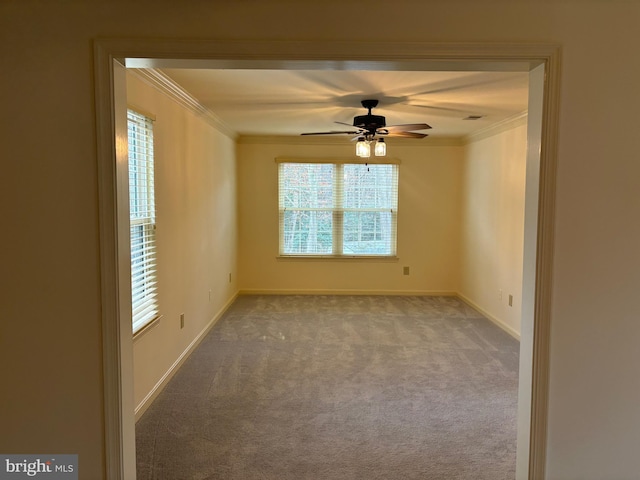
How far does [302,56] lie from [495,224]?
13.7 feet

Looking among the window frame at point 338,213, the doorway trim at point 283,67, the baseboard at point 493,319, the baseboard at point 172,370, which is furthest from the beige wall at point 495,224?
the baseboard at point 172,370

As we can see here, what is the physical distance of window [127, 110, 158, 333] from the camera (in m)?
2.73

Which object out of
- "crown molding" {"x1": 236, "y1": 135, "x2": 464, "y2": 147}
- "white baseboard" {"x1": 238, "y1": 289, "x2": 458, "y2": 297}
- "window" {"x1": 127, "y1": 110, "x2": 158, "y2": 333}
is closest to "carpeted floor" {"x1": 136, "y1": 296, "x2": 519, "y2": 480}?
"window" {"x1": 127, "y1": 110, "x2": 158, "y2": 333}

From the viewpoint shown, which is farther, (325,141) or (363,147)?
(325,141)

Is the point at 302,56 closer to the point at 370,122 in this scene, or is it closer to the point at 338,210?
the point at 370,122

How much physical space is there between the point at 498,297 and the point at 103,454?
14.7ft

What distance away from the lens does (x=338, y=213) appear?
6.30m

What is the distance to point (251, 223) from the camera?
6.27m

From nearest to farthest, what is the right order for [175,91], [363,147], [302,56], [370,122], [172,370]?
[302,56], [175,91], [172,370], [370,122], [363,147]

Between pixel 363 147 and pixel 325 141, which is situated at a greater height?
pixel 325 141

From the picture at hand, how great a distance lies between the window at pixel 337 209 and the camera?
20.5 feet

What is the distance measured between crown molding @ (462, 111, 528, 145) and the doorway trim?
3.03m

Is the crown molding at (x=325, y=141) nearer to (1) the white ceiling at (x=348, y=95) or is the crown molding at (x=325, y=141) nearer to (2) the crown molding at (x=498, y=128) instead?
(2) the crown molding at (x=498, y=128)

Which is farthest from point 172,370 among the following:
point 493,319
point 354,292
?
point 493,319
